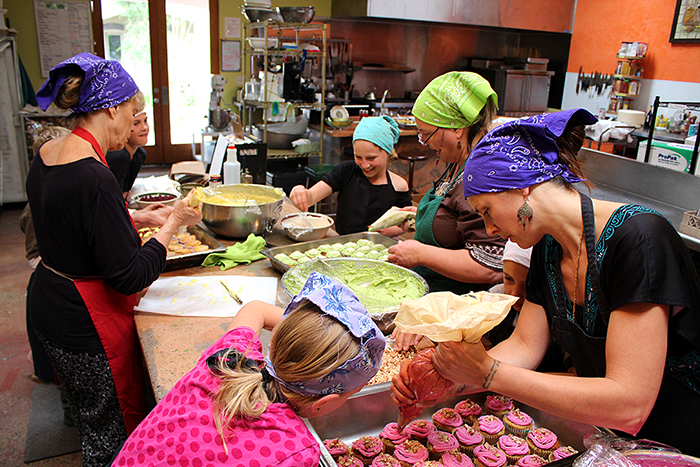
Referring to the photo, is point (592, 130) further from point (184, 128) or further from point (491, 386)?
point (184, 128)

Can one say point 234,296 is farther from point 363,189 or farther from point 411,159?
point 411,159

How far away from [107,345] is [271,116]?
16.3 ft

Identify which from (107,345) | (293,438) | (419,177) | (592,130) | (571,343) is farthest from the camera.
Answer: (419,177)

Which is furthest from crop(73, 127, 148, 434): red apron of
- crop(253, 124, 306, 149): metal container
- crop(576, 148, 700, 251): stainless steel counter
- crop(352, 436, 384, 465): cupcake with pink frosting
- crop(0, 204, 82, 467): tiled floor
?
crop(253, 124, 306, 149): metal container

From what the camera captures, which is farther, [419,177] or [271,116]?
[419,177]

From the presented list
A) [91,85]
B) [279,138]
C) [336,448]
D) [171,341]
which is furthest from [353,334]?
[279,138]

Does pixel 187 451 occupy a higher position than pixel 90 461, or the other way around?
pixel 187 451

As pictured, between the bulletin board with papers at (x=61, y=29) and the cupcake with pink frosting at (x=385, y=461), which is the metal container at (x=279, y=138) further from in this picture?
the cupcake with pink frosting at (x=385, y=461)

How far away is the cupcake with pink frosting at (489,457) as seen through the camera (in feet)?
4.98

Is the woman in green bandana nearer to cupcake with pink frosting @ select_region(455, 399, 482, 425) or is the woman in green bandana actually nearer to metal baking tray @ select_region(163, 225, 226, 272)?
cupcake with pink frosting @ select_region(455, 399, 482, 425)

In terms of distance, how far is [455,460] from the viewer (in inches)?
59.7

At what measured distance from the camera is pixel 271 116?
6500mm

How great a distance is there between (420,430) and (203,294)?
1134 mm

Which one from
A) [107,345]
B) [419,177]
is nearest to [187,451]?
[107,345]
